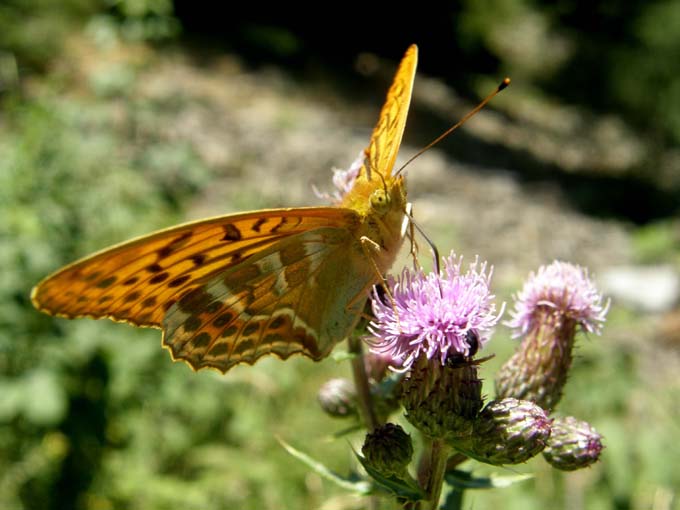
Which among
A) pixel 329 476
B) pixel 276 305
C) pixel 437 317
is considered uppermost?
pixel 437 317

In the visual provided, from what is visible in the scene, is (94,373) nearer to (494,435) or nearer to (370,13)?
(494,435)

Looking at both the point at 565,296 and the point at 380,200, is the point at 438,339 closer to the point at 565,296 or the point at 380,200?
the point at 380,200

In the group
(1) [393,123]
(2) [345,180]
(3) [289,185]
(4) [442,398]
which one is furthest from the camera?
(3) [289,185]

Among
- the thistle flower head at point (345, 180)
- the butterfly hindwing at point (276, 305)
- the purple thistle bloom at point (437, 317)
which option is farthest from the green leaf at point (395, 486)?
the thistle flower head at point (345, 180)

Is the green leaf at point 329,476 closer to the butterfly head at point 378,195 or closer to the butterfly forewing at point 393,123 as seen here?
the butterfly head at point 378,195

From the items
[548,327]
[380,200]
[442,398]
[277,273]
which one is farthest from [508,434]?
[277,273]

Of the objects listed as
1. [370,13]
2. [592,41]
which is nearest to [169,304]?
[370,13]

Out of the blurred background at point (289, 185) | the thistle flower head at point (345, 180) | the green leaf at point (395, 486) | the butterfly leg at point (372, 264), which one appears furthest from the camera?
the blurred background at point (289, 185)

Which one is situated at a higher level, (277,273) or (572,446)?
(277,273)
